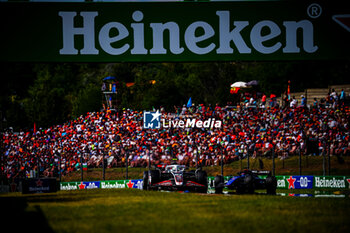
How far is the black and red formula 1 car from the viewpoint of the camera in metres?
22.0

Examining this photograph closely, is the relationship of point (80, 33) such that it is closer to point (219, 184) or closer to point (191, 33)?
point (191, 33)

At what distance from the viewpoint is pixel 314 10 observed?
40.4ft

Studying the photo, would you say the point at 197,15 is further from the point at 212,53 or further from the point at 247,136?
the point at 247,136

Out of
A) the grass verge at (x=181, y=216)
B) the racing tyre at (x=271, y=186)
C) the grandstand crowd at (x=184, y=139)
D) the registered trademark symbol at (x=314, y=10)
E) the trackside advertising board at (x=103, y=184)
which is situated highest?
the registered trademark symbol at (x=314, y=10)

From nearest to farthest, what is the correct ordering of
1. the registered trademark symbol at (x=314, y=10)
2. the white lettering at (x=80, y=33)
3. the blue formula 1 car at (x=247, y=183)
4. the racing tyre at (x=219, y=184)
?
the white lettering at (x=80, y=33) < the registered trademark symbol at (x=314, y=10) < the blue formula 1 car at (x=247, y=183) < the racing tyre at (x=219, y=184)

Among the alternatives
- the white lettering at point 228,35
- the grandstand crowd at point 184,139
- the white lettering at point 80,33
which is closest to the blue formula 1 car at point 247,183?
the grandstand crowd at point 184,139

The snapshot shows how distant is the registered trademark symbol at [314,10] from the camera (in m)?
12.3

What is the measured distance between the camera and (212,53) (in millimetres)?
12367

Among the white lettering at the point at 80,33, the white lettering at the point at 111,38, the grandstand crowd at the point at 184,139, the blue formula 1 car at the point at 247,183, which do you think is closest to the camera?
the white lettering at the point at 80,33

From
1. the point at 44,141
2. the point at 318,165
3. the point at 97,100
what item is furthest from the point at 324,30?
the point at 97,100

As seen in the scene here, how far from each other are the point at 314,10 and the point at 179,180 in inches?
454

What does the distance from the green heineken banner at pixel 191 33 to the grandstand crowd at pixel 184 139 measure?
15450mm

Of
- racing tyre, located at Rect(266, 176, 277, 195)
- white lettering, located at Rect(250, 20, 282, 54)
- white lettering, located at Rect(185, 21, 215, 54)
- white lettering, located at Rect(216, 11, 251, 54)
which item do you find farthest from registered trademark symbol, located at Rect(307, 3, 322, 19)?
racing tyre, located at Rect(266, 176, 277, 195)

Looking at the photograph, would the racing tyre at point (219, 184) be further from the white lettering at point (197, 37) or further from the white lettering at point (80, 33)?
the white lettering at point (80, 33)
